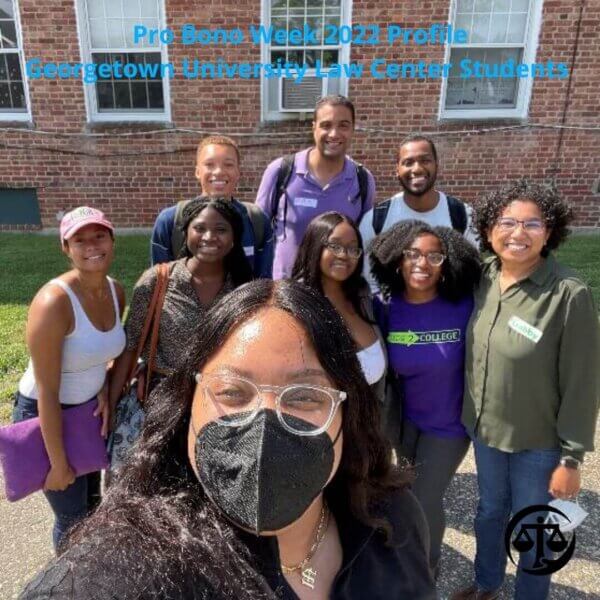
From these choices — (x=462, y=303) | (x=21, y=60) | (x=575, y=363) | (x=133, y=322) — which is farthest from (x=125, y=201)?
(x=575, y=363)

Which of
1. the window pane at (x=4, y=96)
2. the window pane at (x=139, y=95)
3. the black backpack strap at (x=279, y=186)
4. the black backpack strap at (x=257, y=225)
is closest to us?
the black backpack strap at (x=257, y=225)

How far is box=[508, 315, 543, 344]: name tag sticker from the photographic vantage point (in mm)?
1972

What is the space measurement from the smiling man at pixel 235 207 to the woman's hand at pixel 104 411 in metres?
0.88

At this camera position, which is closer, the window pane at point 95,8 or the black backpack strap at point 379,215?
the black backpack strap at point 379,215

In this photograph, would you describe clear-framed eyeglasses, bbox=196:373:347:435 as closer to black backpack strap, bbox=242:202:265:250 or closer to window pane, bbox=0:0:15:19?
black backpack strap, bbox=242:202:265:250

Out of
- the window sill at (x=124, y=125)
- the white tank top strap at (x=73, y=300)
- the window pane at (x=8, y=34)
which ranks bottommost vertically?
the white tank top strap at (x=73, y=300)

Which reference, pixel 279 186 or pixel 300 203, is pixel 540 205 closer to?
pixel 300 203

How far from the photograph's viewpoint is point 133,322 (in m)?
2.29

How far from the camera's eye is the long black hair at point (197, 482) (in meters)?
1.04

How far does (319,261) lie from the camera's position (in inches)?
97.0

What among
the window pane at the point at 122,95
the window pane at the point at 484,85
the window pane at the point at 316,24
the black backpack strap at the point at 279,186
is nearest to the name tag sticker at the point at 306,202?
the black backpack strap at the point at 279,186

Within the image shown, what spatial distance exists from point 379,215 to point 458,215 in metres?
0.47

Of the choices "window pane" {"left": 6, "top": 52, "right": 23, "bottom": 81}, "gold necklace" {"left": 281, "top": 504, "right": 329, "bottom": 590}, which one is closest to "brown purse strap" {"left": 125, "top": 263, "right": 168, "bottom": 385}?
"gold necklace" {"left": 281, "top": 504, "right": 329, "bottom": 590}

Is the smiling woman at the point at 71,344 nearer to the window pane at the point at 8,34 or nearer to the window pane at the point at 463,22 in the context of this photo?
the window pane at the point at 463,22
